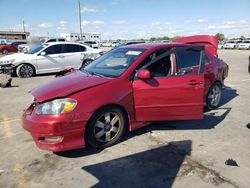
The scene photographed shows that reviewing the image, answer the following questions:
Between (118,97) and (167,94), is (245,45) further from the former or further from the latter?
(118,97)

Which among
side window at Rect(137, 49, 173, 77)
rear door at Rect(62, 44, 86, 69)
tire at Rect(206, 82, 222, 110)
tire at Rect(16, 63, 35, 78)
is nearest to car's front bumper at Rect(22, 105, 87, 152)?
side window at Rect(137, 49, 173, 77)

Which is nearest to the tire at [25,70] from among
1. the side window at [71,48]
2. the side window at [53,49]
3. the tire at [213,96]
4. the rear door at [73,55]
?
the side window at [53,49]

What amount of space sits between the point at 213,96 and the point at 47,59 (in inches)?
343

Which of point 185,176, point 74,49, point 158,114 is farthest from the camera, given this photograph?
point 74,49

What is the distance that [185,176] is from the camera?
3.53 metres

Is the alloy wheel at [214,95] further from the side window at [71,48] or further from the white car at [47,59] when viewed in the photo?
the side window at [71,48]

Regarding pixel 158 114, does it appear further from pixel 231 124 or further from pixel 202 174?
pixel 231 124

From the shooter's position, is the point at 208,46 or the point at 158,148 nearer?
the point at 158,148

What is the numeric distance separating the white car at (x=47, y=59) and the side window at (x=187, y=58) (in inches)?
345

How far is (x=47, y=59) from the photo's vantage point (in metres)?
12.8

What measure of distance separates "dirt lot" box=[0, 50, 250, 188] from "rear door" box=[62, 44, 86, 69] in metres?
7.75

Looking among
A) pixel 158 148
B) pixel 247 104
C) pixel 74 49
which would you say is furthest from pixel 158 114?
pixel 74 49

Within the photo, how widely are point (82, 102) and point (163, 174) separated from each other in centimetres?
155

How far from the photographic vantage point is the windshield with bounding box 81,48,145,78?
483 cm
